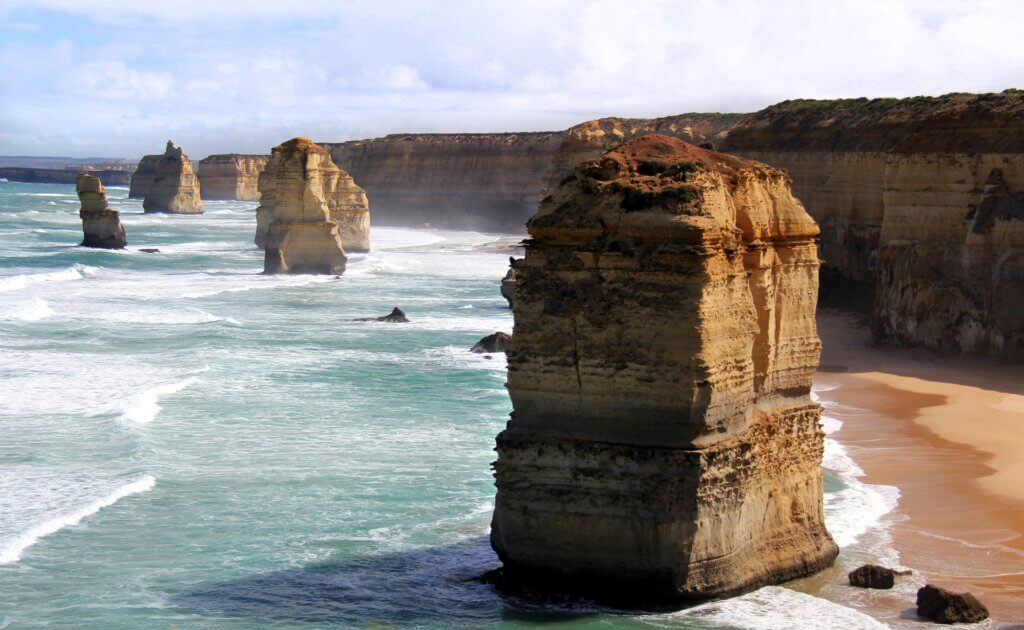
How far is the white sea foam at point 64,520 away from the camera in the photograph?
14.3 m

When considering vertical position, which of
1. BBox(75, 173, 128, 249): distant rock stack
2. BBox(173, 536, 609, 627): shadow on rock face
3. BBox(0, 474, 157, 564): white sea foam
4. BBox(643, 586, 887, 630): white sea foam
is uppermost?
BBox(75, 173, 128, 249): distant rock stack

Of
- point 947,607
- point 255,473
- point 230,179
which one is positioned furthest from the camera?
point 230,179

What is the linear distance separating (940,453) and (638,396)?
997cm

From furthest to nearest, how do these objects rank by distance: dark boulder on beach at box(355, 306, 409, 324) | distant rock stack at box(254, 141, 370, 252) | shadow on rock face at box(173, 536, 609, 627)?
distant rock stack at box(254, 141, 370, 252) < dark boulder on beach at box(355, 306, 409, 324) < shadow on rock face at box(173, 536, 609, 627)

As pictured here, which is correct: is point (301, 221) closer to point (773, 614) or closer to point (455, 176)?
point (773, 614)

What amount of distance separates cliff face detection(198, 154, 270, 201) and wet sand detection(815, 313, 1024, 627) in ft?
377

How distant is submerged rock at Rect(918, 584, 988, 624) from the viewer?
1188cm

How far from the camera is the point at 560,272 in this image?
39.5 ft

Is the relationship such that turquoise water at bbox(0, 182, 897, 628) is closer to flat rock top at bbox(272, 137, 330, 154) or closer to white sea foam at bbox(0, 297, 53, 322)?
white sea foam at bbox(0, 297, 53, 322)

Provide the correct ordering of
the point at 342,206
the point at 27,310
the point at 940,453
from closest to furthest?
1. the point at 940,453
2. the point at 27,310
3. the point at 342,206

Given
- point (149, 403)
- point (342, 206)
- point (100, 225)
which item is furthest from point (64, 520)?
point (100, 225)

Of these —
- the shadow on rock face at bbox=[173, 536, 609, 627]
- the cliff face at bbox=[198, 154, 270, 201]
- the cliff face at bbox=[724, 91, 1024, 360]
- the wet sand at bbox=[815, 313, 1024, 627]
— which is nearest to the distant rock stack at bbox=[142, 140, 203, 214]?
the cliff face at bbox=[198, 154, 270, 201]

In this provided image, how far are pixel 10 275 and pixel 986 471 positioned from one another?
3951 centimetres

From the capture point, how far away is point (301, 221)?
49031 mm
